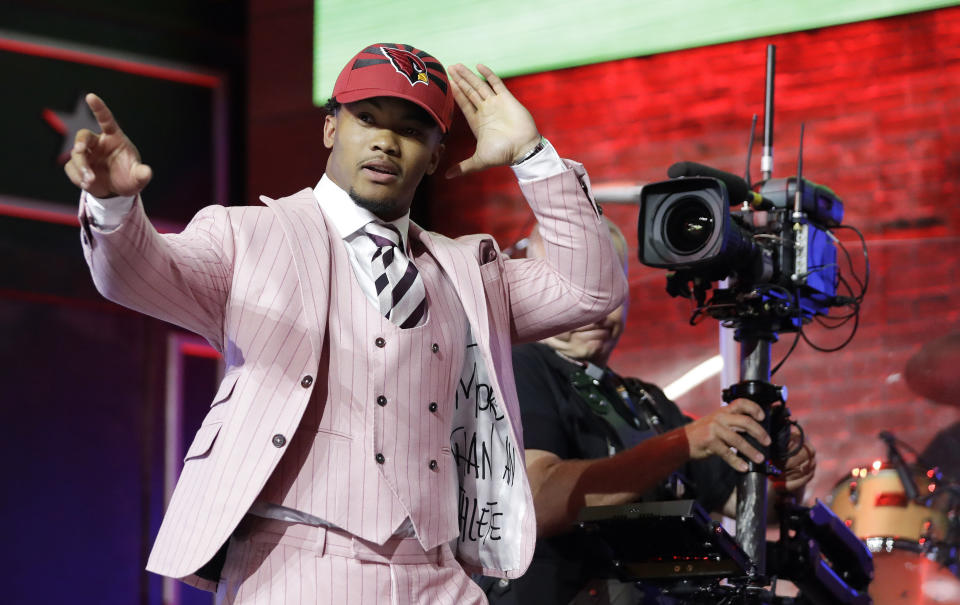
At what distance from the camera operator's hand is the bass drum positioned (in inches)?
37.1

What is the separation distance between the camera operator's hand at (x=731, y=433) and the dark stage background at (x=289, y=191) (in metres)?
1.35

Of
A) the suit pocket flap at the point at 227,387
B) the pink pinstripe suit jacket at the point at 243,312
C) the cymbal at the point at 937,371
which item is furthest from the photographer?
the cymbal at the point at 937,371

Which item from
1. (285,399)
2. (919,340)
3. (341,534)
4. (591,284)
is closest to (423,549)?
(341,534)

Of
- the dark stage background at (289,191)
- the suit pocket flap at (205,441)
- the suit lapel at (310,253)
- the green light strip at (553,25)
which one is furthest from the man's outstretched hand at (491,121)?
the green light strip at (553,25)

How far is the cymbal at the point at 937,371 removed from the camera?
3.47 meters

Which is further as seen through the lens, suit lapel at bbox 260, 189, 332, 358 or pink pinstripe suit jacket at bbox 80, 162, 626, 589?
suit lapel at bbox 260, 189, 332, 358

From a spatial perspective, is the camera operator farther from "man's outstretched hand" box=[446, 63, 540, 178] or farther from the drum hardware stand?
"man's outstretched hand" box=[446, 63, 540, 178]

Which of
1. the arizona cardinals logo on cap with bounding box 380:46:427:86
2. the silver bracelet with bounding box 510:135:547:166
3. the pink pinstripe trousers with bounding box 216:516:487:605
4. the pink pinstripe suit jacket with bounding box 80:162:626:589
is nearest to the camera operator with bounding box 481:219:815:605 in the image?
the pink pinstripe suit jacket with bounding box 80:162:626:589

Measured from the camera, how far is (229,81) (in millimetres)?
5336

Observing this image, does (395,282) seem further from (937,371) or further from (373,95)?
(937,371)

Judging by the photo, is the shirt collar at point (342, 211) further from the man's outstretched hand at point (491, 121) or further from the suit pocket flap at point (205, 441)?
the suit pocket flap at point (205, 441)

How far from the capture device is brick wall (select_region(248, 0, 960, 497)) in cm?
354

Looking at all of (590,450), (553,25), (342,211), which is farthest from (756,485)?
(553,25)

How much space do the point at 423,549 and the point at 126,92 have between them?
12.5ft
